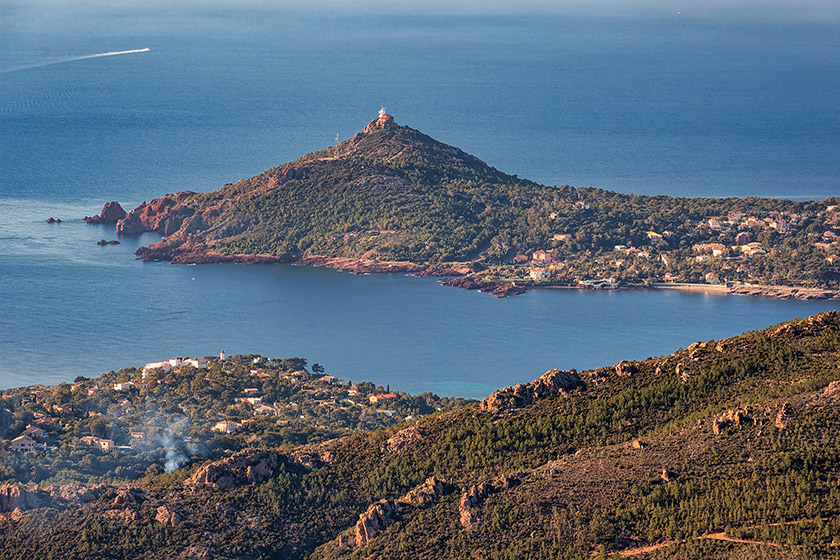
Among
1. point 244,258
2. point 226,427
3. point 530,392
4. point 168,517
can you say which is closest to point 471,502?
point 530,392

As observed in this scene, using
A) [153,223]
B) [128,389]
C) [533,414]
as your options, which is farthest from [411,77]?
[533,414]

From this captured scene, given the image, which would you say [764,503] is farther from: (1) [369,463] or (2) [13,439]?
(2) [13,439]

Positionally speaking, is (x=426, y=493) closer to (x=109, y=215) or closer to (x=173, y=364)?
(x=173, y=364)

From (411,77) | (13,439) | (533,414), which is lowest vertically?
(13,439)

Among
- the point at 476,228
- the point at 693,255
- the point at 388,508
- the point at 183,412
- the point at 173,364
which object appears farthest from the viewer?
the point at 476,228

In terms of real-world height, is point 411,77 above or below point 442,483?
above

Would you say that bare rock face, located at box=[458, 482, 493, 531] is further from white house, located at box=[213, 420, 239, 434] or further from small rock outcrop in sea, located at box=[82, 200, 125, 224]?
small rock outcrop in sea, located at box=[82, 200, 125, 224]

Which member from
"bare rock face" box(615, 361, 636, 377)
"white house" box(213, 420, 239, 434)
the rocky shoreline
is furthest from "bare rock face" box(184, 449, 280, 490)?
the rocky shoreline
